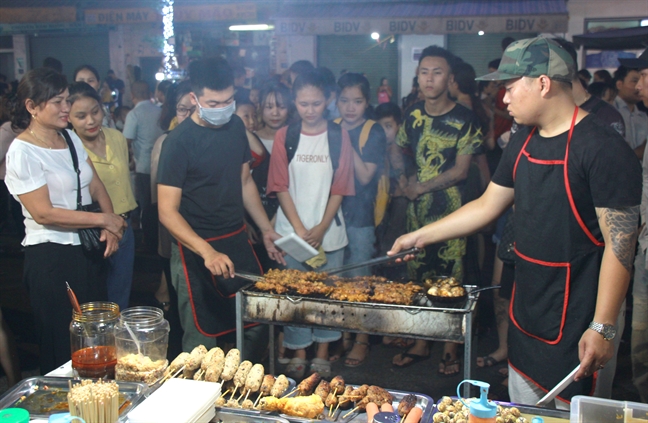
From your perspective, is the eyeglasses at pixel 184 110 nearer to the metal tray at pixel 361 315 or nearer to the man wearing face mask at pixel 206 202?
the man wearing face mask at pixel 206 202

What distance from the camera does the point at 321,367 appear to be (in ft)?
16.7

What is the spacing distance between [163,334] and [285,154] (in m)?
2.57

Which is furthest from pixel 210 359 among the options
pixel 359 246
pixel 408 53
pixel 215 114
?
pixel 408 53

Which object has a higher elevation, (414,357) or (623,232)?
(623,232)

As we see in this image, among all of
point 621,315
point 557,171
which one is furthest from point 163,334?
point 621,315

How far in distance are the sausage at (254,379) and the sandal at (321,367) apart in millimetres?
2268

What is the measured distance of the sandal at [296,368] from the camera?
4.91 metres

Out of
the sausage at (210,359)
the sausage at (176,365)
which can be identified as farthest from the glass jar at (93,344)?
the sausage at (210,359)

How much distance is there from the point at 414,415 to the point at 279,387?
2.20ft

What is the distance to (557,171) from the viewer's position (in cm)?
284

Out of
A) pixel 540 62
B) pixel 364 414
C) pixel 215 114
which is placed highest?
pixel 540 62

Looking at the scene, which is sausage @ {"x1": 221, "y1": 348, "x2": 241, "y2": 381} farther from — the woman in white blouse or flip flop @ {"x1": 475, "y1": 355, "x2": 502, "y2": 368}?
flip flop @ {"x1": 475, "y1": 355, "x2": 502, "y2": 368}

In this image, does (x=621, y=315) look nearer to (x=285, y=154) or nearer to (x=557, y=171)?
(x=557, y=171)

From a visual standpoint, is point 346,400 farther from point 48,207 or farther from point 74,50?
point 74,50
